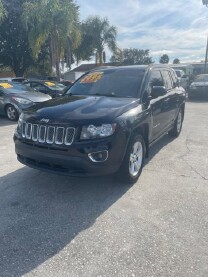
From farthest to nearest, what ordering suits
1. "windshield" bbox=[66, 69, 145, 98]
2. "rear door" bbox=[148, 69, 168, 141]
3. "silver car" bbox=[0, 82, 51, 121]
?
"silver car" bbox=[0, 82, 51, 121] → "rear door" bbox=[148, 69, 168, 141] → "windshield" bbox=[66, 69, 145, 98]

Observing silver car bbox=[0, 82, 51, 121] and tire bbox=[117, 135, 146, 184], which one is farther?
silver car bbox=[0, 82, 51, 121]

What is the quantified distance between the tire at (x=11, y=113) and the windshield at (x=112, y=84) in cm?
532

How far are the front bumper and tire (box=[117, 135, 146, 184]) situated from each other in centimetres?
18

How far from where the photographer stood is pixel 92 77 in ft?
18.3

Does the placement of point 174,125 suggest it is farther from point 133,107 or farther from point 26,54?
point 26,54

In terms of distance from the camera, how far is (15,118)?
A: 1038cm

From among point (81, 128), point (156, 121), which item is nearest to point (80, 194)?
point (81, 128)

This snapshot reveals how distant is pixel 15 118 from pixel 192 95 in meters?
11.6

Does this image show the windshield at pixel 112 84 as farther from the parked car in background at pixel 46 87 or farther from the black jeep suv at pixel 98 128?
the parked car in background at pixel 46 87

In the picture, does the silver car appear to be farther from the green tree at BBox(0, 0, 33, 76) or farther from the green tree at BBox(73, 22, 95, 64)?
the green tree at BBox(73, 22, 95, 64)

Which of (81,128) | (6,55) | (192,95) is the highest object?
(6,55)

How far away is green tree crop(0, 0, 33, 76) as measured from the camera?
28.5m

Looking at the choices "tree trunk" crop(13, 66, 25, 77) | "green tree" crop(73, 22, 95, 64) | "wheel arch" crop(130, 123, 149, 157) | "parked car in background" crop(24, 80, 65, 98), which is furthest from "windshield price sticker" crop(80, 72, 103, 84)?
"tree trunk" crop(13, 66, 25, 77)

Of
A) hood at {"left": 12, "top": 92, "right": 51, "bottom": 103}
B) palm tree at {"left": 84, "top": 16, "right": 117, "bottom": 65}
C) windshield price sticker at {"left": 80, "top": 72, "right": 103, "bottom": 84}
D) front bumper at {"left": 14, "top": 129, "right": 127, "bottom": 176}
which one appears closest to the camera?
front bumper at {"left": 14, "top": 129, "right": 127, "bottom": 176}
